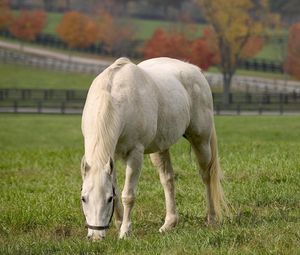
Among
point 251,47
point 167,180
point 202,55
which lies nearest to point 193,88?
point 167,180

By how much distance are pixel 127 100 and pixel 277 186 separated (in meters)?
3.25

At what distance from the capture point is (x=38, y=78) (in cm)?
7200


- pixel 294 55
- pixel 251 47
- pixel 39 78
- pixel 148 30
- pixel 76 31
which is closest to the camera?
pixel 294 55

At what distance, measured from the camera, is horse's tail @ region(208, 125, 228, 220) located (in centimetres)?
925

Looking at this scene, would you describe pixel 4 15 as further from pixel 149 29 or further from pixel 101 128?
pixel 101 128

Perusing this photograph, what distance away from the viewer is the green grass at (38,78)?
6862 centimetres

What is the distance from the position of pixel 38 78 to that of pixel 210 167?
6336cm

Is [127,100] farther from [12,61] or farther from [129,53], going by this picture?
[129,53]

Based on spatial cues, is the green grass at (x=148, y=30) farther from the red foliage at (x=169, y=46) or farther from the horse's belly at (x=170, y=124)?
the horse's belly at (x=170, y=124)

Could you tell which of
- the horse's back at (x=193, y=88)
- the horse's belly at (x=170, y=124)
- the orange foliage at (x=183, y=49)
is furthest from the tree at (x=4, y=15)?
the horse's belly at (x=170, y=124)

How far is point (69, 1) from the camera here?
5089 inches

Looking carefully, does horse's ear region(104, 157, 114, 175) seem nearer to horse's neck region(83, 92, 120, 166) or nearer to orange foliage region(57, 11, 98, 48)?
horse's neck region(83, 92, 120, 166)

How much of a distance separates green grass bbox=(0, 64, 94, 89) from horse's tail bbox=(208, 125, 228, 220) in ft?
192

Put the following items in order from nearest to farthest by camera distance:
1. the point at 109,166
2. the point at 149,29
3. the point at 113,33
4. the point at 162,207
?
1. the point at 109,166
2. the point at 162,207
3. the point at 113,33
4. the point at 149,29
